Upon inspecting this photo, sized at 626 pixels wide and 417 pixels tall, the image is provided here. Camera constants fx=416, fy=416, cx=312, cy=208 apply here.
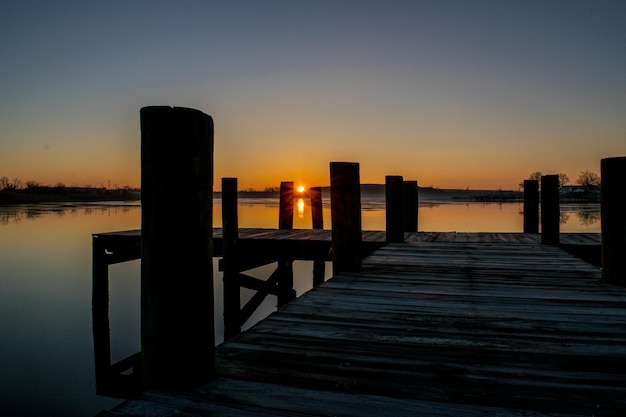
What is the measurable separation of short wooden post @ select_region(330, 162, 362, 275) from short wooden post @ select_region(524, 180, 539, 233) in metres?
5.41

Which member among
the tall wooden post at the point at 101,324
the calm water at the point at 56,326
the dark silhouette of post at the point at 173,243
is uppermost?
the dark silhouette of post at the point at 173,243

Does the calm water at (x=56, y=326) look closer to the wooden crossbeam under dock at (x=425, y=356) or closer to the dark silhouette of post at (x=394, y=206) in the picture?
the dark silhouette of post at (x=394, y=206)

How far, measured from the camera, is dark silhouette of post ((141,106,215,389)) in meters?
1.56

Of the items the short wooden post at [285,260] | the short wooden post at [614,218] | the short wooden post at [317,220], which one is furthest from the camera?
the short wooden post at [317,220]

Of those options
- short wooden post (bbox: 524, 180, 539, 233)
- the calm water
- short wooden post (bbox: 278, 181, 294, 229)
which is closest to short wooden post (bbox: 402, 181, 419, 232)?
short wooden post (bbox: 524, 180, 539, 233)

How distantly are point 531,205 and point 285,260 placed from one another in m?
5.49

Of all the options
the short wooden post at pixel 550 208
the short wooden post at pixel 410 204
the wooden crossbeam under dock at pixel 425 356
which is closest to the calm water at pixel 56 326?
the short wooden post at pixel 410 204

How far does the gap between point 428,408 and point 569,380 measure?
0.69 meters

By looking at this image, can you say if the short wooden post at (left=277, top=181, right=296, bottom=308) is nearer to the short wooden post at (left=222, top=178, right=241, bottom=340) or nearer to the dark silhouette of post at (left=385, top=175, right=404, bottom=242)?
the short wooden post at (left=222, top=178, right=241, bottom=340)

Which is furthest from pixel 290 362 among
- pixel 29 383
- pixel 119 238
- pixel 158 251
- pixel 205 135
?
pixel 29 383

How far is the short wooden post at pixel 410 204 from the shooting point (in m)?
9.63

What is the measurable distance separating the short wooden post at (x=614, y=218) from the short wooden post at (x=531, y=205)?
186 inches

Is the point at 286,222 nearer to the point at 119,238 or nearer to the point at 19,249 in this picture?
the point at 119,238

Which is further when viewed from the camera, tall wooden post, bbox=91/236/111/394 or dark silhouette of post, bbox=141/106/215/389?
tall wooden post, bbox=91/236/111/394
